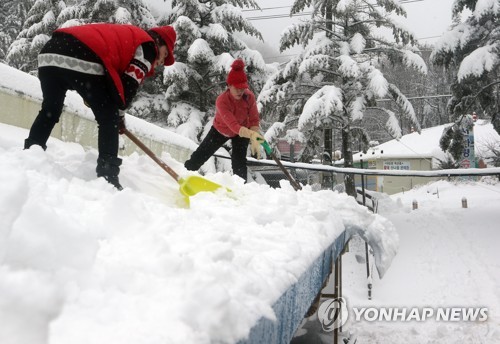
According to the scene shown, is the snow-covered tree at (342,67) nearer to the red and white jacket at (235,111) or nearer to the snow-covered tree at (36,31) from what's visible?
the red and white jacket at (235,111)

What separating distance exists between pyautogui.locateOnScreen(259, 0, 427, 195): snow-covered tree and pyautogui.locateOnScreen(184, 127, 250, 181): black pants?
5761mm

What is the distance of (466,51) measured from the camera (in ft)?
32.1

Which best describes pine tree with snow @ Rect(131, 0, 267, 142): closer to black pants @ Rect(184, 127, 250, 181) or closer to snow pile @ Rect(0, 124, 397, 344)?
black pants @ Rect(184, 127, 250, 181)

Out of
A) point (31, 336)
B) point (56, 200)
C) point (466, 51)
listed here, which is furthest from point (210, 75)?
point (31, 336)

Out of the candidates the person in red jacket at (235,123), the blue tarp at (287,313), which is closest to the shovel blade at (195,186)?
the blue tarp at (287,313)

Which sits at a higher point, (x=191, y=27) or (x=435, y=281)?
(x=191, y=27)

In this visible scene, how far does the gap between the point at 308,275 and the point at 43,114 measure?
1.85 meters

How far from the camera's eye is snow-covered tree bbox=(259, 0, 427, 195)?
10625 mm

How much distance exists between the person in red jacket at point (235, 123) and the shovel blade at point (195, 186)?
4.48ft

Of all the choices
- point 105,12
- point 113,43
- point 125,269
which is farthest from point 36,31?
point 125,269

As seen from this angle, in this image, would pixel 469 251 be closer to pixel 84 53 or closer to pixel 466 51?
pixel 466 51

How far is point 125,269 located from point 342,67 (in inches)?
392

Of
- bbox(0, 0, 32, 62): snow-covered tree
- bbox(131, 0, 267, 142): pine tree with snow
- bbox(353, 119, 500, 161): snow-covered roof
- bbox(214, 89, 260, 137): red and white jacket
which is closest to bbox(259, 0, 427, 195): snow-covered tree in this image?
bbox(131, 0, 267, 142): pine tree with snow

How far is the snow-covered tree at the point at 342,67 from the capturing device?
10.6 meters
